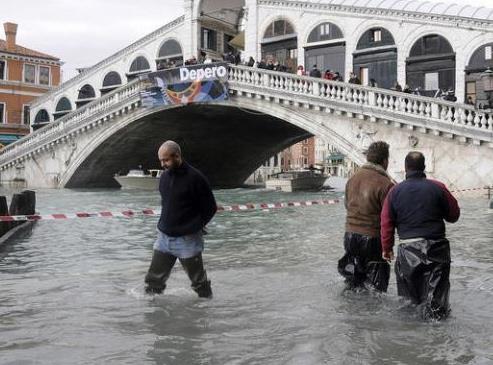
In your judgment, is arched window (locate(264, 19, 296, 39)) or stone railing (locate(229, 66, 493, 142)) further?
arched window (locate(264, 19, 296, 39))

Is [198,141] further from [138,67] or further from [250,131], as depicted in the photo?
[138,67]

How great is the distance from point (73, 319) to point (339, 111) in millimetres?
17777

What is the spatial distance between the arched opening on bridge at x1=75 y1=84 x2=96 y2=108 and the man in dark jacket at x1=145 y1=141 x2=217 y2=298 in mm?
32893

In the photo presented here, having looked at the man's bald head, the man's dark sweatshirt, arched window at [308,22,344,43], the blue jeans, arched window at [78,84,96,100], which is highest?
arched window at [308,22,344,43]

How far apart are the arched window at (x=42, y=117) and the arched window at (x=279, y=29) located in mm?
17918

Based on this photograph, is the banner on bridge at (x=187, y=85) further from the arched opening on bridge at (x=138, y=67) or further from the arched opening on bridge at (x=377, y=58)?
the arched opening on bridge at (x=138, y=67)

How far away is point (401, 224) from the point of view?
5.04 meters

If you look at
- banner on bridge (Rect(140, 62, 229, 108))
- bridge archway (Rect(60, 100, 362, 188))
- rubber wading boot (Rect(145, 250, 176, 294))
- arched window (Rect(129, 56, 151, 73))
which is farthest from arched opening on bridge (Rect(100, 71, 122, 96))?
rubber wading boot (Rect(145, 250, 176, 294))

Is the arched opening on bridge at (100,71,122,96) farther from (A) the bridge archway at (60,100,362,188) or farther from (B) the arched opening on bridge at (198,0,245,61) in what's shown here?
(B) the arched opening on bridge at (198,0,245,61)

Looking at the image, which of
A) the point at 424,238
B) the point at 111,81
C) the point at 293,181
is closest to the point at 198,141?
the point at 111,81

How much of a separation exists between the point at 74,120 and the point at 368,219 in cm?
2754

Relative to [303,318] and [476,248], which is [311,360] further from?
A: [476,248]

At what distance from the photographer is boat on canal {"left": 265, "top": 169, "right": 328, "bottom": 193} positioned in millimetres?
32375

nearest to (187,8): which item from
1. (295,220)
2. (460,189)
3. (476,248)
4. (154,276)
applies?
(460,189)
